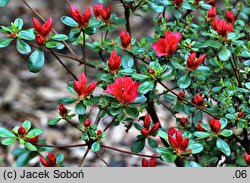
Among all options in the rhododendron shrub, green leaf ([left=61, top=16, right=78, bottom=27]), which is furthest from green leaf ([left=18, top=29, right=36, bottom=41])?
green leaf ([left=61, top=16, right=78, bottom=27])

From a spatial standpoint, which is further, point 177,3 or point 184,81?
point 177,3

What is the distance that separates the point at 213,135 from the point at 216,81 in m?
0.41

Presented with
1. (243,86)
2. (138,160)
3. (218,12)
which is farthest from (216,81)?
(138,160)

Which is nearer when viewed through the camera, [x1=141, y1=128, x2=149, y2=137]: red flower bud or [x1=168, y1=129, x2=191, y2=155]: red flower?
[x1=168, y1=129, x2=191, y2=155]: red flower

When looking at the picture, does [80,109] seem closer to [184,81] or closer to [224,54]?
[184,81]

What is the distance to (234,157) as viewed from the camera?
77.1 inches

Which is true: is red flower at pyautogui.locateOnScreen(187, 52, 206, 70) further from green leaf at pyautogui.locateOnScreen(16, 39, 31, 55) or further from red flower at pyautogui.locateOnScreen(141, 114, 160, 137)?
green leaf at pyautogui.locateOnScreen(16, 39, 31, 55)

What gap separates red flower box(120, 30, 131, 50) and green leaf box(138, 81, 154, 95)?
0.73 feet

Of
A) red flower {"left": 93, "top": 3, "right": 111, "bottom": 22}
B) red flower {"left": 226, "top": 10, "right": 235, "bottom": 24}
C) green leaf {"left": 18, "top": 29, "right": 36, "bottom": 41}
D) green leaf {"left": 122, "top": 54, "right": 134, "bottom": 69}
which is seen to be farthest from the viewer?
red flower {"left": 226, "top": 10, "right": 235, "bottom": 24}

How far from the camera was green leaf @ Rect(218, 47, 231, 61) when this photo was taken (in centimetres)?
158

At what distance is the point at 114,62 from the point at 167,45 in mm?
194

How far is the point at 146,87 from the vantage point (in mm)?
1528

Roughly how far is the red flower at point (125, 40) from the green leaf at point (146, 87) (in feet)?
0.73

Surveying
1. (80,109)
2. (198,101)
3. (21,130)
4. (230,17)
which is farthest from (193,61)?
(21,130)
